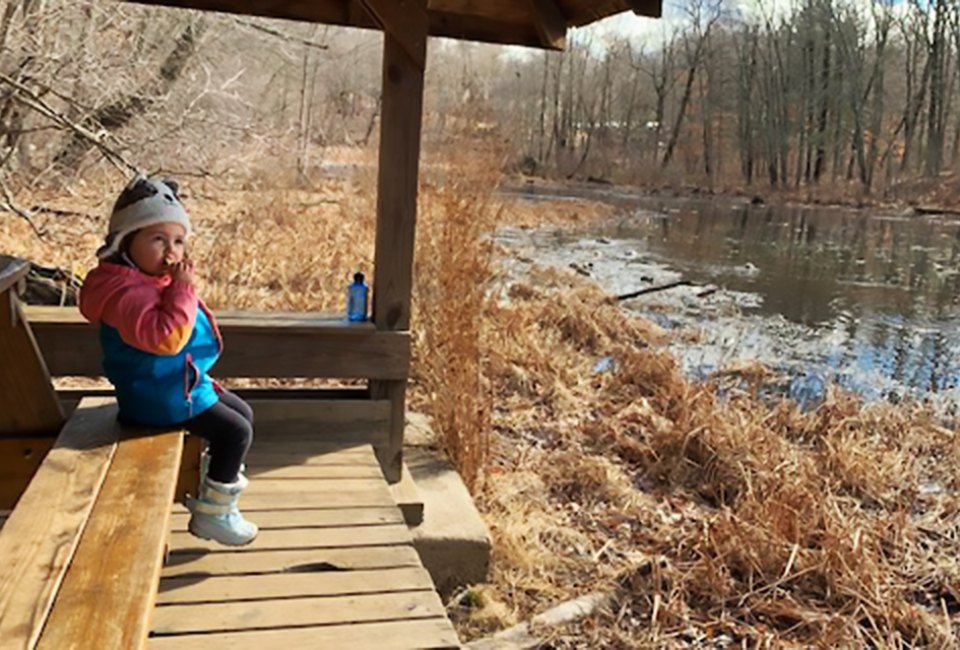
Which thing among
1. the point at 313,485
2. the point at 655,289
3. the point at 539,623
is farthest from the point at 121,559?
the point at 655,289

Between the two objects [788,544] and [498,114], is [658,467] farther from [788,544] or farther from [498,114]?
[498,114]

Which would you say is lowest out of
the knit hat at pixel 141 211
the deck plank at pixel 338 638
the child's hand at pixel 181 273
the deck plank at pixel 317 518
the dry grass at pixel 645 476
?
the dry grass at pixel 645 476

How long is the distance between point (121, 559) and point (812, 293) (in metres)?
12.7

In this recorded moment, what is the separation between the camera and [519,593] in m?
3.72

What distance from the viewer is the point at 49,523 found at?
1.86 m

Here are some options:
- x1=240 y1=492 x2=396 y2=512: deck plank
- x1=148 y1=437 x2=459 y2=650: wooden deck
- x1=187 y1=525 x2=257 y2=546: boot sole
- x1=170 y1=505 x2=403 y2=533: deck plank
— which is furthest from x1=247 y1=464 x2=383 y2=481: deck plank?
x1=187 y1=525 x2=257 y2=546: boot sole

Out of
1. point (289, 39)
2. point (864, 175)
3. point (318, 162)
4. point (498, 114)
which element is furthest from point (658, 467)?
point (864, 175)

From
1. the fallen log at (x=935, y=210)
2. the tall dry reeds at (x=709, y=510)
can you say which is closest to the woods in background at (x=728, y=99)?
the fallen log at (x=935, y=210)

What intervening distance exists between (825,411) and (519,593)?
391 centimetres

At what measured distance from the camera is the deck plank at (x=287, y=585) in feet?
7.68

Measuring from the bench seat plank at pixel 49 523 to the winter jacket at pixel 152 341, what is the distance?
144 millimetres

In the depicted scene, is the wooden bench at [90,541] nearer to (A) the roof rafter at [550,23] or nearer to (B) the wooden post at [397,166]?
(B) the wooden post at [397,166]

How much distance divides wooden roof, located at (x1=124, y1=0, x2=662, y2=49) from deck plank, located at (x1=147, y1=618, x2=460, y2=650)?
2.22 meters

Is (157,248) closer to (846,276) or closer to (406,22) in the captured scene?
(406,22)
